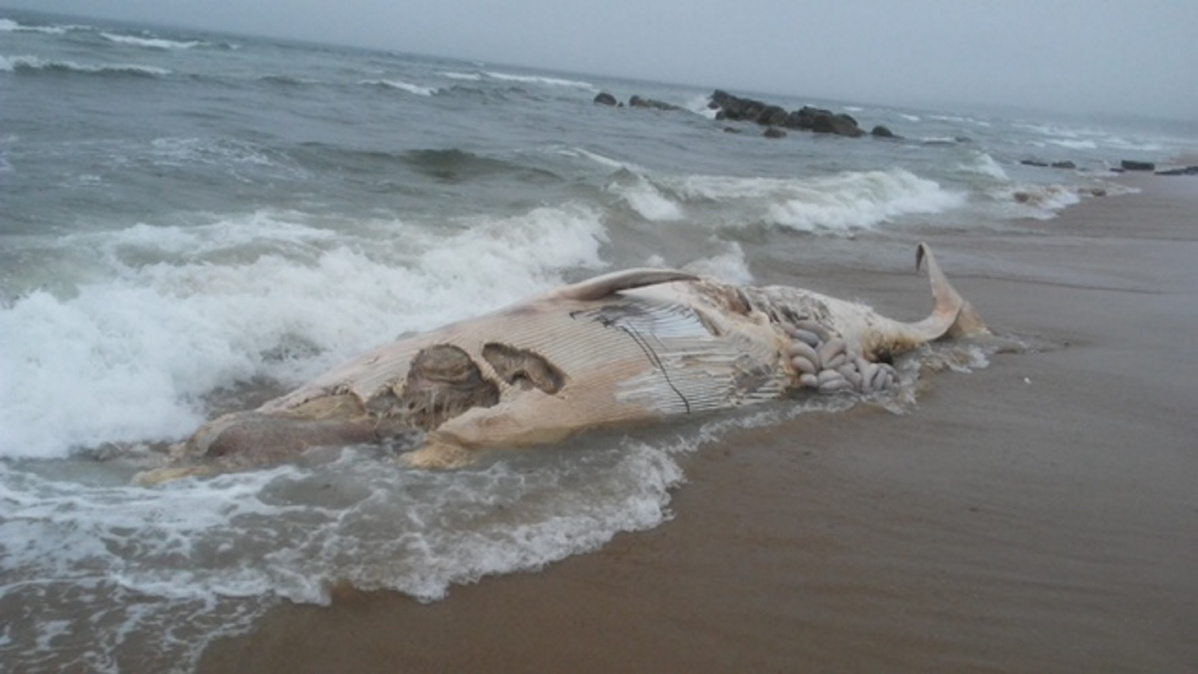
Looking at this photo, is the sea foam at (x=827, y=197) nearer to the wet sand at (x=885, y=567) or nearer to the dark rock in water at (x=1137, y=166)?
the wet sand at (x=885, y=567)

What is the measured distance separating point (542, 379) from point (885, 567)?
228 cm

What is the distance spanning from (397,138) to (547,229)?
10.2 metres

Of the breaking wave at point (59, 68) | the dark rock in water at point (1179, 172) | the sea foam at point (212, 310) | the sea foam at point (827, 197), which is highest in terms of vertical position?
the dark rock in water at point (1179, 172)

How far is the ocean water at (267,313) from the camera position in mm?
3758

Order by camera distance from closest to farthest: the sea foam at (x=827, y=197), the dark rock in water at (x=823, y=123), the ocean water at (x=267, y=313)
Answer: the ocean water at (x=267, y=313) < the sea foam at (x=827, y=197) < the dark rock in water at (x=823, y=123)

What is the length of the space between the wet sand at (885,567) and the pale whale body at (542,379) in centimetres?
53

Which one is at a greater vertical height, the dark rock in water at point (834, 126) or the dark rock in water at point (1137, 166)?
the dark rock in water at point (834, 126)

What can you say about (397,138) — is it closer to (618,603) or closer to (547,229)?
(547,229)

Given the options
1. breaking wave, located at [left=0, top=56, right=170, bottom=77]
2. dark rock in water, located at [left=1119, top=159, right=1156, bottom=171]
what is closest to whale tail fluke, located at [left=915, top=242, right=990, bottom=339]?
breaking wave, located at [left=0, top=56, right=170, bottom=77]

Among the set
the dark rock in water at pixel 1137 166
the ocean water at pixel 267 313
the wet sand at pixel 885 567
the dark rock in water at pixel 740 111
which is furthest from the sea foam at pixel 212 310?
the dark rock in water at pixel 740 111

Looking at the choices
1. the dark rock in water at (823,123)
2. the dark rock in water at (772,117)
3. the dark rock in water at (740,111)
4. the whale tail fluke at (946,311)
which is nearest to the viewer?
the whale tail fluke at (946,311)

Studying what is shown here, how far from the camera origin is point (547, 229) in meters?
11.3

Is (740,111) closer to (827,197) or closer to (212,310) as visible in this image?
(827,197)

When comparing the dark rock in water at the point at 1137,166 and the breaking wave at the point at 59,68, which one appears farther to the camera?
the dark rock in water at the point at 1137,166
